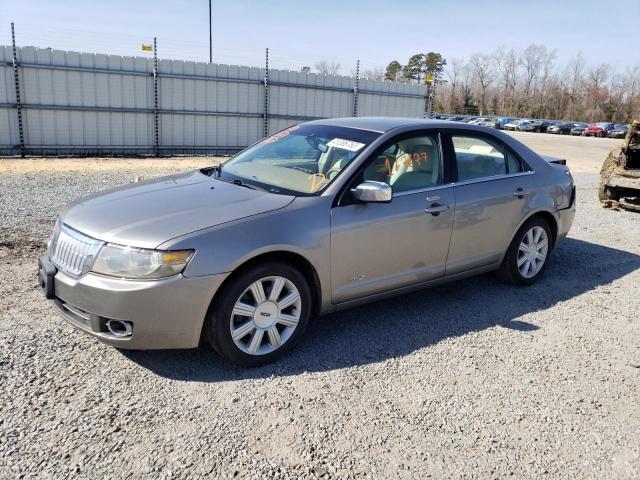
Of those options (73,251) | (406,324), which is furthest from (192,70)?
(73,251)

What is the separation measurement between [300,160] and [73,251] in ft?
6.13

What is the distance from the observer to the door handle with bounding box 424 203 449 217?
440 centimetres

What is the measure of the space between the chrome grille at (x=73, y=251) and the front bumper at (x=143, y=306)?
68 mm

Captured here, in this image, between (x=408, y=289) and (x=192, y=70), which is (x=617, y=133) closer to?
(x=192, y=70)

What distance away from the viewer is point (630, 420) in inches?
129

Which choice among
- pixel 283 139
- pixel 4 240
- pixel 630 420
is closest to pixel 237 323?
pixel 283 139

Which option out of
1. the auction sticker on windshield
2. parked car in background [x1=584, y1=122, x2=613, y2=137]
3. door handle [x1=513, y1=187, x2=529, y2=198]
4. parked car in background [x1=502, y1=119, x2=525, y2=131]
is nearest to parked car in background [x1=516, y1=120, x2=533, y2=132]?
parked car in background [x1=502, y1=119, x2=525, y2=131]

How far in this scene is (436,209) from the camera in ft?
14.6

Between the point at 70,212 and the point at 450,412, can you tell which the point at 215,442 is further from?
the point at 70,212

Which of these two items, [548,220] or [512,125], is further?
[512,125]

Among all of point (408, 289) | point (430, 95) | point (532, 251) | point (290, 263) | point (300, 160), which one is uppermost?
point (430, 95)

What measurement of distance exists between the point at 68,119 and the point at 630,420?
44.1ft

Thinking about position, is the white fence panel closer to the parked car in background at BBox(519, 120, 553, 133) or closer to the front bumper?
the front bumper

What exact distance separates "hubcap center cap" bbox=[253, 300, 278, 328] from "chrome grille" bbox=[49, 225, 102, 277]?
1.05m
